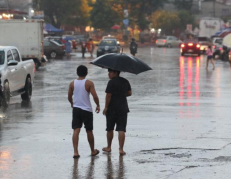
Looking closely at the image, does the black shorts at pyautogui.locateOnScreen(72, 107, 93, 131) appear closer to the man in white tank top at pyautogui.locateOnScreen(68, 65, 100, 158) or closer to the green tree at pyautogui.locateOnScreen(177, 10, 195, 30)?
the man in white tank top at pyautogui.locateOnScreen(68, 65, 100, 158)

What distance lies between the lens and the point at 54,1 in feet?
303

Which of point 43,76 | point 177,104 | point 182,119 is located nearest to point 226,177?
point 182,119

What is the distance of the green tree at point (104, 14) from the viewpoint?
10369 cm

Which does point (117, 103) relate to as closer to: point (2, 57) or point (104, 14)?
point (2, 57)

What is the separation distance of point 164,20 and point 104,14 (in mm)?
12813

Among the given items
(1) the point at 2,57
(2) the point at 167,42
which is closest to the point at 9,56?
(1) the point at 2,57

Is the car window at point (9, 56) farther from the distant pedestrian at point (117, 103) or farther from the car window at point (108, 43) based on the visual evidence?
the car window at point (108, 43)

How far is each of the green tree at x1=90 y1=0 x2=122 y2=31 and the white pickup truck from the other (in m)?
82.6

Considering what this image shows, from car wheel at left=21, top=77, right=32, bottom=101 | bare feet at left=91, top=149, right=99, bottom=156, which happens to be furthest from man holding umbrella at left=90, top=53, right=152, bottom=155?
car wheel at left=21, top=77, right=32, bottom=101

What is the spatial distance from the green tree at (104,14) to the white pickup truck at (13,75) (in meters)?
82.6

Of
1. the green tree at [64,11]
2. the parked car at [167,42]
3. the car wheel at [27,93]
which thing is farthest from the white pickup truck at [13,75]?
the parked car at [167,42]

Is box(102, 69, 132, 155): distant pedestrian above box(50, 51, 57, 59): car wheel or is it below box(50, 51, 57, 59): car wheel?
above

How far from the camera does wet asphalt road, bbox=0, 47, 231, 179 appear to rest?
9.66 meters

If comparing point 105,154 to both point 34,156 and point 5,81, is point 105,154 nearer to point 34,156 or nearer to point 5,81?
point 34,156
